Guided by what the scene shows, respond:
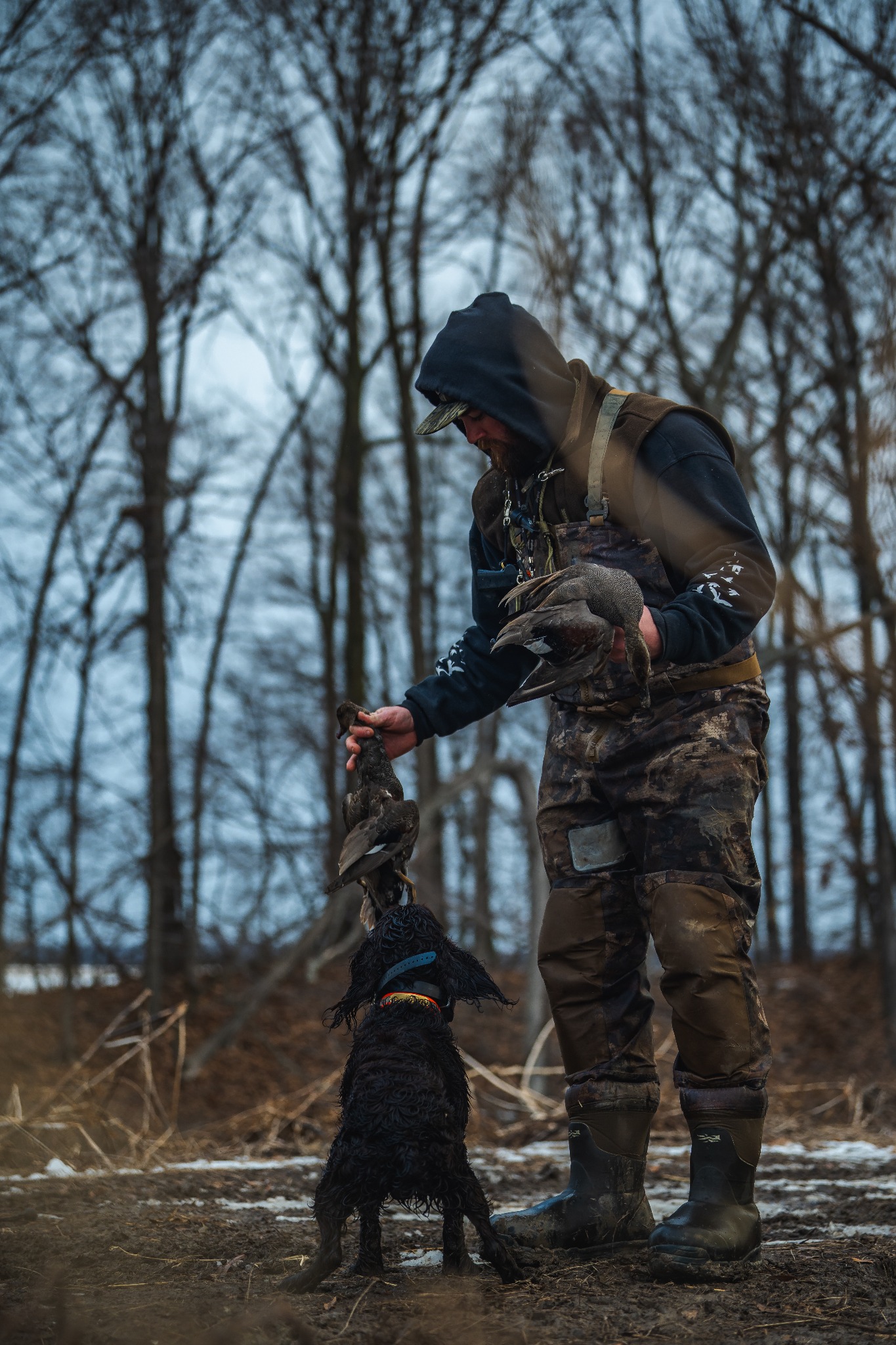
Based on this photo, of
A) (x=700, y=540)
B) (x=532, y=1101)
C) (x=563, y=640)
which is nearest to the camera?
(x=563, y=640)

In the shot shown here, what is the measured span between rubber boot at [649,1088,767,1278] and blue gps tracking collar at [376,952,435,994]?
0.69 meters

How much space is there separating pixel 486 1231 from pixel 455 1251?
129 mm

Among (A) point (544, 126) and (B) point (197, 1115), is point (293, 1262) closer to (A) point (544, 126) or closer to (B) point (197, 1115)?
(B) point (197, 1115)

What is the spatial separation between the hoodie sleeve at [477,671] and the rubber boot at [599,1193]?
1013 mm

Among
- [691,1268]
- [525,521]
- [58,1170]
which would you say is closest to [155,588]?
[58,1170]

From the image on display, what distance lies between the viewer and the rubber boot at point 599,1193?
110 inches

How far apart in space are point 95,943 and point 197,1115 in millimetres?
1393

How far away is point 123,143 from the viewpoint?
27.6 ft

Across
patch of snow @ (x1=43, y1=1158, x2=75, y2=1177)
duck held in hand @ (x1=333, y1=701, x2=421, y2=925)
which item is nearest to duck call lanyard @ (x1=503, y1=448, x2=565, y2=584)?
duck held in hand @ (x1=333, y1=701, x2=421, y2=925)

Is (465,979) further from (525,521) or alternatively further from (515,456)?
(515,456)

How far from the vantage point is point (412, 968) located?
2.57 meters

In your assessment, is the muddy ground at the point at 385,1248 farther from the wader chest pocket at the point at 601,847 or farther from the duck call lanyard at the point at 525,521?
the duck call lanyard at the point at 525,521

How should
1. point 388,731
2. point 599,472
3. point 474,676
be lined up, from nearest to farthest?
1. point 599,472
2. point 388,731
3. point 474,676

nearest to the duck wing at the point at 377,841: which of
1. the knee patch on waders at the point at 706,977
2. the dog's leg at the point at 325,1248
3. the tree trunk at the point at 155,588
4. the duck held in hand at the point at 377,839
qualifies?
the duck held in hand at the point at 377,839
